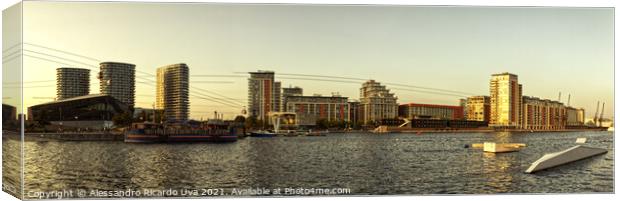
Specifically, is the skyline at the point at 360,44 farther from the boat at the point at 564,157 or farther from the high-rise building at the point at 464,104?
the boat at the point at 564,157

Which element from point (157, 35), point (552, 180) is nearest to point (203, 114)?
point (157, 35)

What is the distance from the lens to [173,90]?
37.3 feet

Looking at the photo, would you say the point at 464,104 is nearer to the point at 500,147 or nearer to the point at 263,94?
the point at 500,147

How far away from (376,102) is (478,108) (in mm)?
1835

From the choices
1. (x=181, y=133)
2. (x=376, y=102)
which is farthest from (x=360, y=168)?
(x=181, y=133)

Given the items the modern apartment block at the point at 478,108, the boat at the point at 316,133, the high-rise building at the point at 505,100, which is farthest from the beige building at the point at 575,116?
the boat at the point at 316,133

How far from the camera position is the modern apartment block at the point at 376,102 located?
38.2 ft

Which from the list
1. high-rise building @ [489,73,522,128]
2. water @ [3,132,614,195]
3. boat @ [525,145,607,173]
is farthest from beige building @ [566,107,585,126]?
high-rise building @ [489,73,522,128]

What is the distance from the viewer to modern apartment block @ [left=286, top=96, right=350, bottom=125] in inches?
476

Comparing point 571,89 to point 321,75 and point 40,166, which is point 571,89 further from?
point 40,166

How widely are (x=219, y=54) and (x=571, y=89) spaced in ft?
19.6

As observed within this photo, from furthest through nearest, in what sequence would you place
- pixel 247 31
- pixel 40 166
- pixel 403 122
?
pixel 403 122, pixel 247 31, pixel 40 166

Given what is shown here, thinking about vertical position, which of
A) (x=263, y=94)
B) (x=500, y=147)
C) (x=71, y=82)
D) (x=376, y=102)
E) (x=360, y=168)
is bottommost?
(x=360, y=168)

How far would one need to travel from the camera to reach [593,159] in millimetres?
12242
